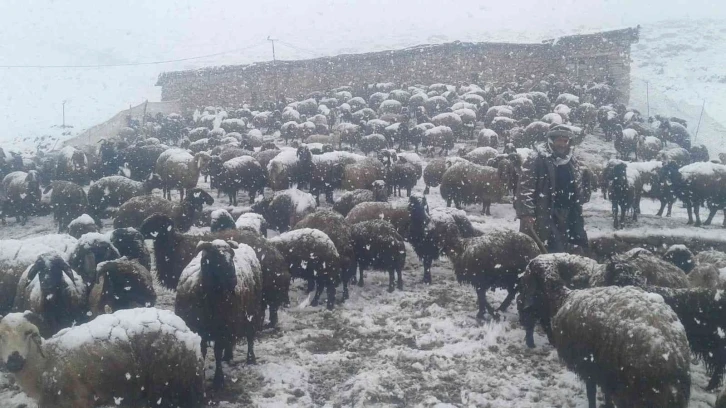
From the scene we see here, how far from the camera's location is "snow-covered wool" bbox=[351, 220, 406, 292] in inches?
318

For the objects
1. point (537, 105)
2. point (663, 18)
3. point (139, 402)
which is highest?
point (663, 18)

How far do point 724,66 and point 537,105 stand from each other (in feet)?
82.2

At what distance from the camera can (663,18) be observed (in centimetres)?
6322

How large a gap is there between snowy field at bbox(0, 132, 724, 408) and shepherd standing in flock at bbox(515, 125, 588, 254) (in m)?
1.31

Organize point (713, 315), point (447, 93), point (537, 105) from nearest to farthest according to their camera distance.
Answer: point (713, 315)
point (537, 105)
point (447, 93)

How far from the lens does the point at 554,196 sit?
22.1 feet

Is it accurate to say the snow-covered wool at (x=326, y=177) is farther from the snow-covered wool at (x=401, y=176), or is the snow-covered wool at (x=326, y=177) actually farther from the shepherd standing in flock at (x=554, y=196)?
the shepherd standing in flock at (x=554, y=196)

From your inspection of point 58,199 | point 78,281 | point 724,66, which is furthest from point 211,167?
point 724,66

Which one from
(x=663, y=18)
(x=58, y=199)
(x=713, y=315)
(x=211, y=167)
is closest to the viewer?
(x=713, y=315)

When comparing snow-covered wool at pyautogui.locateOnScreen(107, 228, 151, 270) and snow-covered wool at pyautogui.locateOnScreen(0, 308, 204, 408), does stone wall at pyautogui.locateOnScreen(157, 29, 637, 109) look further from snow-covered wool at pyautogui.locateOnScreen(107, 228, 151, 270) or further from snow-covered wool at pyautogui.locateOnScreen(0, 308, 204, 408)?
snow-covered wool at pyautogui.locateOnScreen(0, 308, 204, 408)

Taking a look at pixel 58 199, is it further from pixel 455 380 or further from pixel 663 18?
pixel 663 18

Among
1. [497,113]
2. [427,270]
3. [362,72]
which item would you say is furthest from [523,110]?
[427,270]

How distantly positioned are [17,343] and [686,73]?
154ft

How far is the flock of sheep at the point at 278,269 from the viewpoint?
13.6ft
